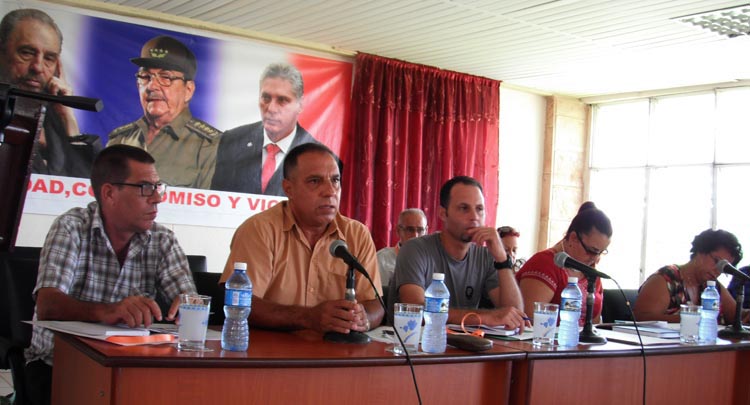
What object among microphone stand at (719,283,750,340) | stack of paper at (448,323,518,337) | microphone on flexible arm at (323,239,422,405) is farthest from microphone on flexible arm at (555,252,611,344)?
microphone stand at (719,283,750,340)

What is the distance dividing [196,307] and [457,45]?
13.3ft

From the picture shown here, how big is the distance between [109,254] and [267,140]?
125 inches

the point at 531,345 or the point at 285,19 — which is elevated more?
the point at 285,19

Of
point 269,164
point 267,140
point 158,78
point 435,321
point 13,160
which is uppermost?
point 158,78

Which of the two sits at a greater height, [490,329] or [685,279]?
[685,279]

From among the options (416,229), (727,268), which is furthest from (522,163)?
(727,268)

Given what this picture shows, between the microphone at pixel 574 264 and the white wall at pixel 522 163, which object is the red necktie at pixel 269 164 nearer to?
the white wall at pixel 522 163

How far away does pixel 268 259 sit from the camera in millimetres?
2494

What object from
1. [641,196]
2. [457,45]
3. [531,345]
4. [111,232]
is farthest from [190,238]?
[641,196]

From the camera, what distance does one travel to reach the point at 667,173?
667 cm

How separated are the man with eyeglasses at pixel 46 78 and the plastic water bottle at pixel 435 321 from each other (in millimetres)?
3309

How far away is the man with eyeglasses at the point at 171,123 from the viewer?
5012 millimetres

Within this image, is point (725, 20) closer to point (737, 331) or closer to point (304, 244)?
point (737, 331)

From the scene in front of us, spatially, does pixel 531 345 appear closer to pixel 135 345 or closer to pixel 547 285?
pixel 547 285
